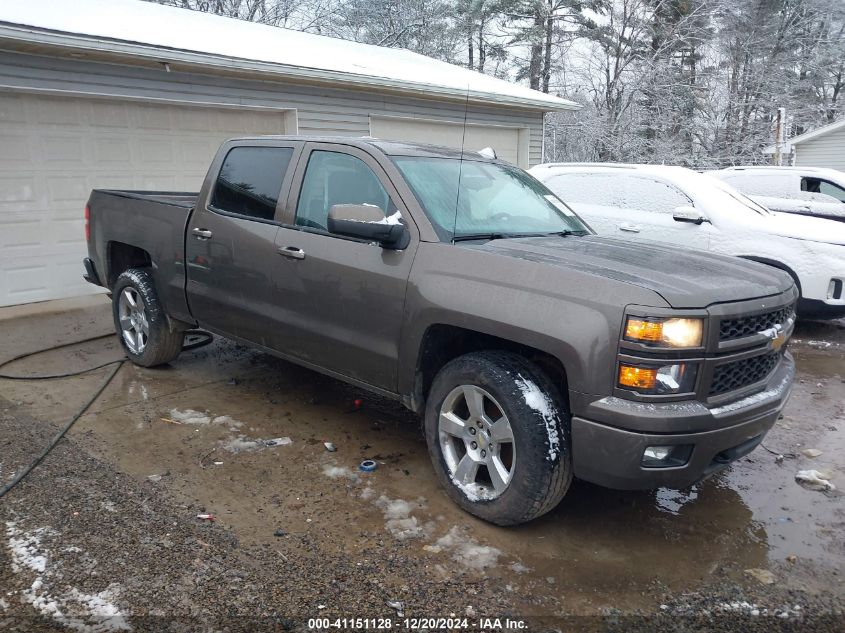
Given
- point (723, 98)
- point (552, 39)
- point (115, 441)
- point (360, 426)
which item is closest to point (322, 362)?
point (360, 426)

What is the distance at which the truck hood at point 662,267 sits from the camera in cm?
301

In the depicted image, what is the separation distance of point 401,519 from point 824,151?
91.1ft

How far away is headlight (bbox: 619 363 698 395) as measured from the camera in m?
2.87

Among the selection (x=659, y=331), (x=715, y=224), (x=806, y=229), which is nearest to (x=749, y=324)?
(x=659, y=331)

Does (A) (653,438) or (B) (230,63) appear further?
(B) (230,63)

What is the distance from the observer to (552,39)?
26719 millimetres

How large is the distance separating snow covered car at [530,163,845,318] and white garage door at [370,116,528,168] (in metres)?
3.41

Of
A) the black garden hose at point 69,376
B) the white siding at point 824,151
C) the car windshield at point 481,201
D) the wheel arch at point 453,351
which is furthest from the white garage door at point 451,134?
the white siding at point 824,151

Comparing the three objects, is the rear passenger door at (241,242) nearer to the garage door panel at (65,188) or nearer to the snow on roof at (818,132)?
the garage door panel at (65,188)

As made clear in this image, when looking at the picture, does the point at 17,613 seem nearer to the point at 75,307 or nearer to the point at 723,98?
the point at 75,307

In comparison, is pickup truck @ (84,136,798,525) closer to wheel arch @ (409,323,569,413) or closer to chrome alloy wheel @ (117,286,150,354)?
wheel arch @ (409,323,569,413)

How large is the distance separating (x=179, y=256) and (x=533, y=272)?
10.0ft

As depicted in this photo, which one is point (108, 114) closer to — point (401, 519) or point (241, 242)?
point (241, 242)

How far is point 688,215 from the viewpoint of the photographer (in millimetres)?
7000
